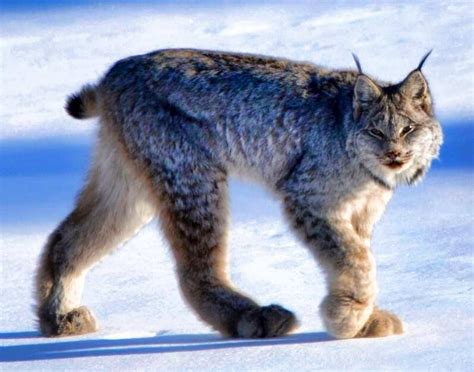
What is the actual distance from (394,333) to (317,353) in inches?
16.7

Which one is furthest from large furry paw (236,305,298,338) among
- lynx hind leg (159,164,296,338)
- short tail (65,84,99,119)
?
short tail (65,84,99,119)

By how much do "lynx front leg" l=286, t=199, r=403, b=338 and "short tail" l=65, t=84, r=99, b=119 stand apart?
130 centimetres

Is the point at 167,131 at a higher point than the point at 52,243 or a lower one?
higher

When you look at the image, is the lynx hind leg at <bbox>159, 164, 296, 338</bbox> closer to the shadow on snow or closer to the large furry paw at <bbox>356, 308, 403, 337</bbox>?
the shadow on snow

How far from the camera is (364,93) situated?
20.8ft

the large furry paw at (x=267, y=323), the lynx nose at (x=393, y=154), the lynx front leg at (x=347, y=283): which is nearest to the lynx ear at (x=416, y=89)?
the lynx nose at (x=393, y=154)

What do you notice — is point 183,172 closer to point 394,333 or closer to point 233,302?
point 233,302

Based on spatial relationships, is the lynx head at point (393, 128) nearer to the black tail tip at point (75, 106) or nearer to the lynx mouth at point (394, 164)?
the lynx mouth at point (394, 164)

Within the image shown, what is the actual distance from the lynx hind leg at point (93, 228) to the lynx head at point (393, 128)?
101cm

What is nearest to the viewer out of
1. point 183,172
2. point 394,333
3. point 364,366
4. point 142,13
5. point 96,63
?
point 364,366

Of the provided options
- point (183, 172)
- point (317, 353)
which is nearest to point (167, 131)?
point (183, 172)

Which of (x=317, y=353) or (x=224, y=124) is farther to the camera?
(x=224, y=124)

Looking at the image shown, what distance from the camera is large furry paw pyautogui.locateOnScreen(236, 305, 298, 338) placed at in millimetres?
6129

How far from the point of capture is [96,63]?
37.3ft
